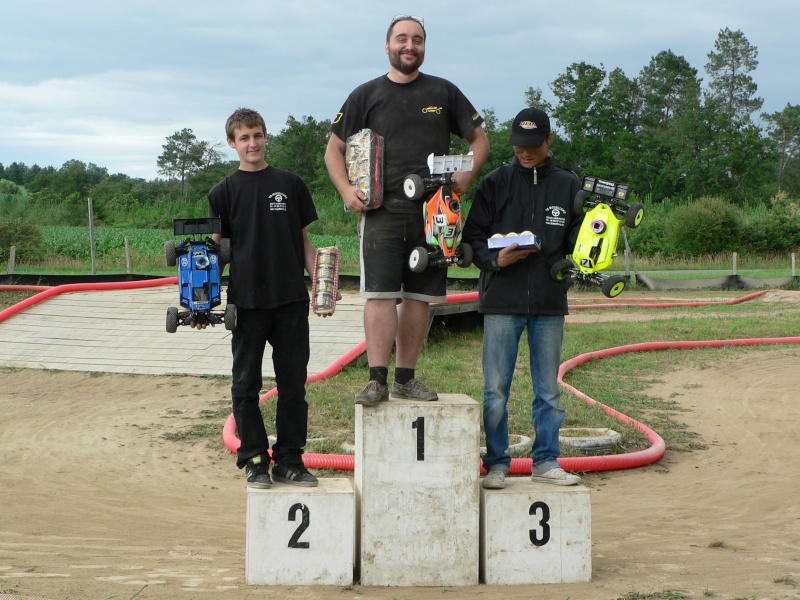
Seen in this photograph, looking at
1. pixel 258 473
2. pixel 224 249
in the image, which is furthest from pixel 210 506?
pixel 224 249

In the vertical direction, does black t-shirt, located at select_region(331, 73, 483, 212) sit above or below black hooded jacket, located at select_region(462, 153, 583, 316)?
above

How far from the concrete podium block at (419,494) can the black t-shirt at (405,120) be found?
3.66 ft

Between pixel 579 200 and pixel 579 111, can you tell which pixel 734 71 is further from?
pixel 579 200

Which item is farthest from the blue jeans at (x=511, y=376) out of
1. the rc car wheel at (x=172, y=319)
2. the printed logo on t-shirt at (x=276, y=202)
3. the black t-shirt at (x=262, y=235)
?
the rc car wheel at (x=172, y=319)

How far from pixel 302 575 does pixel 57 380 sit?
7414 millimetres

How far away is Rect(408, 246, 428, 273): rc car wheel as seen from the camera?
4.83 meters

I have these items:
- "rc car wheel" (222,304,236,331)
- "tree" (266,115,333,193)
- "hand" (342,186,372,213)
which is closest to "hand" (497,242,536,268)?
"hand" (342,186,372,213)

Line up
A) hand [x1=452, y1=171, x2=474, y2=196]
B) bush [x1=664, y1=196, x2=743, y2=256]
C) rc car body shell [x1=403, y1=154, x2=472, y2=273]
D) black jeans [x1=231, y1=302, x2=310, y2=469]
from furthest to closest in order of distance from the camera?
bush [x1=664, y1=196, x2=743, y2=256]
black jeans [x1=231, y1=302, x2=310, y2=469]
hand [x1=452, y1=171, x2=474, y2=196]
rc car body shell [x1=403, y1=154, x2=472, y2=273]

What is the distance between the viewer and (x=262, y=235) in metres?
5.16

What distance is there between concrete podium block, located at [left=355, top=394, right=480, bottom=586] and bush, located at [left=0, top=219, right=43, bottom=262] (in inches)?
1127

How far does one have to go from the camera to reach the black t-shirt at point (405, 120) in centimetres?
504

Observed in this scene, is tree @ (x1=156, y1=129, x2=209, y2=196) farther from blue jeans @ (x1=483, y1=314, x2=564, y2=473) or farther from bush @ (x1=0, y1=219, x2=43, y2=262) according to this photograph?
blue jeans @ (x1=483, y1=314, x2=564, y2=473)

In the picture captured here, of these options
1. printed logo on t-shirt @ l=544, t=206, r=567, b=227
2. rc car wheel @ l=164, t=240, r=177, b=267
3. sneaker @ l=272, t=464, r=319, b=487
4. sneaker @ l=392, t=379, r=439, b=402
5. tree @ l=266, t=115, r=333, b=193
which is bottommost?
sneaker @ l=272, t=464, r=319, b=487

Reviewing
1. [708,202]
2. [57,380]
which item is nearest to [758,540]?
[57,380]
